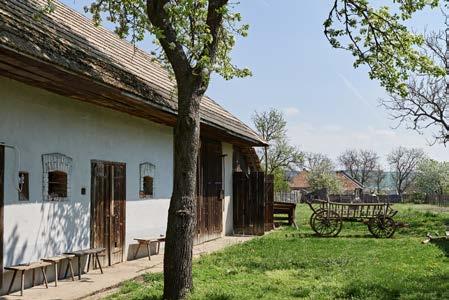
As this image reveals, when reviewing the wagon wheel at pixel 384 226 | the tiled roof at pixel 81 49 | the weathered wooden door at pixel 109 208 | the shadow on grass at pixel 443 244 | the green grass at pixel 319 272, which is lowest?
the green grass at pixel 319 272

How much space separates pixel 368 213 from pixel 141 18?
34.2ft

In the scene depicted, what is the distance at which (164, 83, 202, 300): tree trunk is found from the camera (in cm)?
744

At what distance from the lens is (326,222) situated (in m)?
17.1

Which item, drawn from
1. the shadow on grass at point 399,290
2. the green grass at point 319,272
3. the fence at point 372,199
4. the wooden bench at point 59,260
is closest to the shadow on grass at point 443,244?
the green grass at point 319,272

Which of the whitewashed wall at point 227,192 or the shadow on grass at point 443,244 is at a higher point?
the whitewashed wall at point 227,192

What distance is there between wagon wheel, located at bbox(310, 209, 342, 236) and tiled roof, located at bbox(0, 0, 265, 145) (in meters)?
3.62

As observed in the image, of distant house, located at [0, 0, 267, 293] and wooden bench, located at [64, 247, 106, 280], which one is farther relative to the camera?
wooden bench, located at [64, 247, 106, 280]

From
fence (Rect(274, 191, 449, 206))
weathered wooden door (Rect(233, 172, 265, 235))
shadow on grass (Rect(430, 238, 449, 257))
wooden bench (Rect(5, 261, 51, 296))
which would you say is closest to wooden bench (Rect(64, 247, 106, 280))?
wooden bench (Rect(5, 261, 51, 296))

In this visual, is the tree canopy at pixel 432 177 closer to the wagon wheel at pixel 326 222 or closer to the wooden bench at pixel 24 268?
the wagon wheel at pixel 326 222

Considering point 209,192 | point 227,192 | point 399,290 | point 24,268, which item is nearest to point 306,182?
point 227,192

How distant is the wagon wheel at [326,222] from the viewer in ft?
55.9

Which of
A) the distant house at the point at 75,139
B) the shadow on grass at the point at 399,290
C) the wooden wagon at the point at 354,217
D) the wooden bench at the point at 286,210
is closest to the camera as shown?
the shadow on grass at the point at 399,290

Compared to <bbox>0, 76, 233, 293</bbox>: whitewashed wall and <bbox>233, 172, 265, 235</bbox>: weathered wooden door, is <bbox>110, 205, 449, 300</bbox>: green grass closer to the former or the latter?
<bbox>0, 76, 233, 293</bbox>: whitewashed wall

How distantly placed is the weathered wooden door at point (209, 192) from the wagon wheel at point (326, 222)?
3031 millimetres
